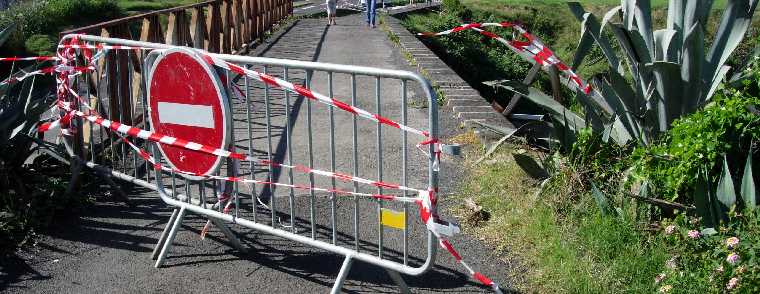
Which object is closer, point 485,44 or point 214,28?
point 214,28

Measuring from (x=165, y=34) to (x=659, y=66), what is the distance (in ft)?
30.5

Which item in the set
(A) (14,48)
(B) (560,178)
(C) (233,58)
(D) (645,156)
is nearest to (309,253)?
(C) (233,58)

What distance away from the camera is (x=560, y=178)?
16.6 feet

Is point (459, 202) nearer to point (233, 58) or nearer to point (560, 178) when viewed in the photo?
point (560, 178)

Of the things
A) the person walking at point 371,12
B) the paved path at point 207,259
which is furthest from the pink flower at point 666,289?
the person walking at point 371,12

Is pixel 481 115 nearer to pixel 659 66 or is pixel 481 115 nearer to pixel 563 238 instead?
pixel 659 66

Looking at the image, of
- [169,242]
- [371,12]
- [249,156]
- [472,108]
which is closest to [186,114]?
[249,156]

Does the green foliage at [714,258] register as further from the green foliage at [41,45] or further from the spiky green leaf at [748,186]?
the green foliage at [41,45]

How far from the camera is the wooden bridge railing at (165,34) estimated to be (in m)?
6.13

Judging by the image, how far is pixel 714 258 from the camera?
3.79 meters

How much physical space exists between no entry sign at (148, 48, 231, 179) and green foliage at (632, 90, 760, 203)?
241 cm

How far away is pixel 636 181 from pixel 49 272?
3433 millimetres

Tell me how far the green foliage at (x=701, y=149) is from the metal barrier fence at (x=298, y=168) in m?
1.37

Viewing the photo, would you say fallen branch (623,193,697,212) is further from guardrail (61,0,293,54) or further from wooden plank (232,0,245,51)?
wooden plank (232,0,245,51)
